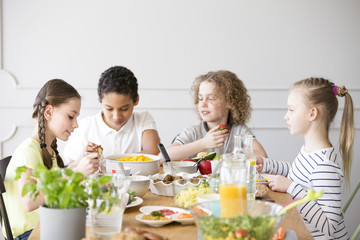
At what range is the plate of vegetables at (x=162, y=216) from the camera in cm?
117

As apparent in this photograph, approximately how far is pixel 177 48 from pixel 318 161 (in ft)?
6.33

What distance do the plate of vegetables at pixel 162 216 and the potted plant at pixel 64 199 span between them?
0.54 ft

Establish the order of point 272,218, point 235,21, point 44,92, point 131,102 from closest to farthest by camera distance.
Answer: point 272,218
point 44,92
point 131,102
point 235,21

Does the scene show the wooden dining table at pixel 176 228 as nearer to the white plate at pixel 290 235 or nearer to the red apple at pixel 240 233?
the white plate at pixel 290 235

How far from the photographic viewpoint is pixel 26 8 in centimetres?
352

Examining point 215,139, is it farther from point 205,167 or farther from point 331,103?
point 331,103

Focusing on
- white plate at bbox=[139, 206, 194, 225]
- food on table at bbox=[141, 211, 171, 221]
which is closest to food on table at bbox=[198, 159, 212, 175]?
white plate at bbox=[139, 206, 194, 225]

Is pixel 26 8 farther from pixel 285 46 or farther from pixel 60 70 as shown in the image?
pixel 285 46

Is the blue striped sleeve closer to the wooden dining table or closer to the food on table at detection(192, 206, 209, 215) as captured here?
the wooden dining table

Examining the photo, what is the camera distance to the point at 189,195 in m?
1.34

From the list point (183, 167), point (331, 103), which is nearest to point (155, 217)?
point (183, 167)

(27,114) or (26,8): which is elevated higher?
(26,8)

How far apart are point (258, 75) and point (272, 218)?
8.85 ft

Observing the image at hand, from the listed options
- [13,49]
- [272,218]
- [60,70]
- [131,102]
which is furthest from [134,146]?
[272,218]
